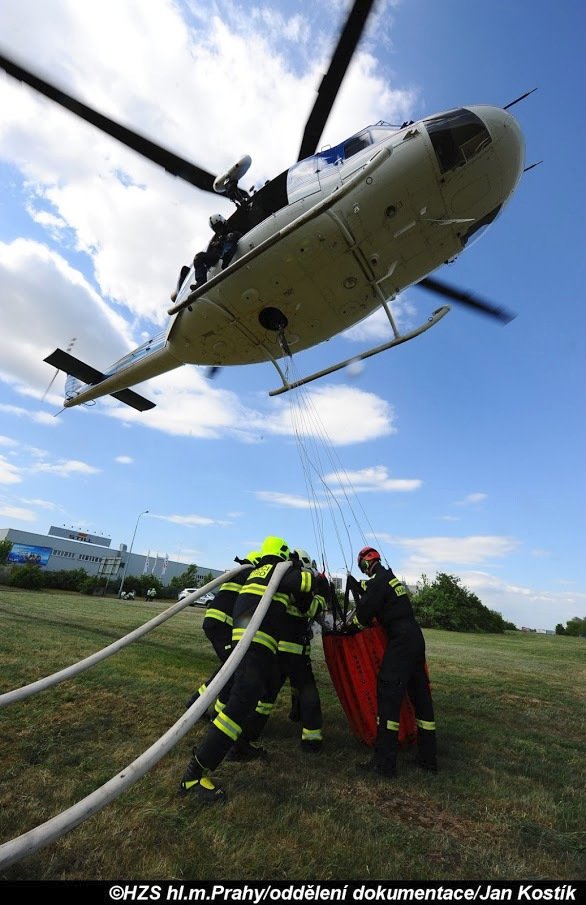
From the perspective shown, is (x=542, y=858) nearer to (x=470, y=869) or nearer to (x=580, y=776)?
(x=470, y=869)

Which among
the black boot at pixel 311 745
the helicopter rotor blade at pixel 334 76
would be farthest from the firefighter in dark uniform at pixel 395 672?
the helicopter rotor blade at pixel 334 76

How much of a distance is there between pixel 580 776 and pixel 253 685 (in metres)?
3.46

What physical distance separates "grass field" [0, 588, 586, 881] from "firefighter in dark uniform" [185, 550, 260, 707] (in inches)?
32.7

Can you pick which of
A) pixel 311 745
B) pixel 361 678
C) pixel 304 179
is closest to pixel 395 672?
pixel 361 678

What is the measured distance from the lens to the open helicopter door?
4777 mm

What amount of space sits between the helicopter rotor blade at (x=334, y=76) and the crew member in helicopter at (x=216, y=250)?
2075 mm

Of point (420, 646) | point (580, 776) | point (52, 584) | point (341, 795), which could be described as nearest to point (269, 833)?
point (341, 795)

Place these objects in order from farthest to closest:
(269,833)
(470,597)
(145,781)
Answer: (470,597)
(145,781)
(269,833)

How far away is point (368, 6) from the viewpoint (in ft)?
20.7

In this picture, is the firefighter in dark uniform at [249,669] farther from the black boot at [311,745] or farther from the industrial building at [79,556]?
the industrial building at [79,556]

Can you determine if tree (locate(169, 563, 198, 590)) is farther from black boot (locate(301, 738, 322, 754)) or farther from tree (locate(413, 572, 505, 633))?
black boot (locate(301, 738, 322, 754))

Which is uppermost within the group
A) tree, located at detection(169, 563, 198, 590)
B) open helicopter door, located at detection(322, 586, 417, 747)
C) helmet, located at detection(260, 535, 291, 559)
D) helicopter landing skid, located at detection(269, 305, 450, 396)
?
helicopter landing skid, located at detection(269, 305, 450, 396)

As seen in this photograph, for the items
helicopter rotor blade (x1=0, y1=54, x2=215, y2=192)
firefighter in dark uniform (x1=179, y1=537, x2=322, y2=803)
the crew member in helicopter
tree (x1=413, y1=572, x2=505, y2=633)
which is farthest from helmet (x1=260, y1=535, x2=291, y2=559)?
tree (x1=413, y1=572, x2=505, y2=633)

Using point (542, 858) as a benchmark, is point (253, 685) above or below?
above
